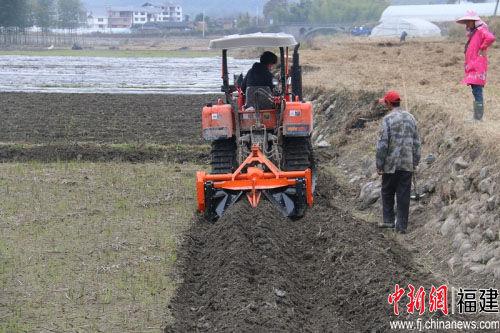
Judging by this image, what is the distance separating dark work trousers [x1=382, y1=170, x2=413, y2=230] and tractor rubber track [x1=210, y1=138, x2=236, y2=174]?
8.26ft

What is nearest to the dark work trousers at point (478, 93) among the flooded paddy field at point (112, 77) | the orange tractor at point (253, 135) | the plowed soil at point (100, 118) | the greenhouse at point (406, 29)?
the orange tractor at point (253, 135)

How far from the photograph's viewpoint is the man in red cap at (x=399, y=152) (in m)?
11.0

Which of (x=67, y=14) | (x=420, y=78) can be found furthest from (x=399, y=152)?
(x=67, y=14)

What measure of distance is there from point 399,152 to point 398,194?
1.69 ft

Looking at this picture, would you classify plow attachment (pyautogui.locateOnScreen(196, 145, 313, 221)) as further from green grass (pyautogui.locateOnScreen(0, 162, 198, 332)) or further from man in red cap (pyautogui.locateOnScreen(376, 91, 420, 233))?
man in red cap (pyautogui.locateOnScreen(376, 91, 420, 233))

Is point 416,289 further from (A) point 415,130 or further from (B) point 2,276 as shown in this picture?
(B) point 2,276

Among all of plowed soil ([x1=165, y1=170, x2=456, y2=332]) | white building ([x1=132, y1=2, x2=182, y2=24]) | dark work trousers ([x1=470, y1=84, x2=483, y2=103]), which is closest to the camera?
plowed soil ([x1=165, y1=170, x2=456, y2=332])

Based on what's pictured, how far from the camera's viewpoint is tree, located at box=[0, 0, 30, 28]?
266ft

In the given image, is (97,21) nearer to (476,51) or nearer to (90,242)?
(476,51)

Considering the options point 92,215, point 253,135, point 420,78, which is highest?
point 253,135

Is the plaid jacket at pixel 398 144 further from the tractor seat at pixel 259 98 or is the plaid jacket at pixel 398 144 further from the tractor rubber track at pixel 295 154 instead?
the tractor seat at pixel 259 98

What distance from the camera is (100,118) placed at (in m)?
22.4

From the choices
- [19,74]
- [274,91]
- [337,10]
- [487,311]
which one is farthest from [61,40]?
[487,311]

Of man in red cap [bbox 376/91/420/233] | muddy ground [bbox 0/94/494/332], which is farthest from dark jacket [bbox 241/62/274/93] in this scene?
man in red cap [bbox 376/91/420/233]
